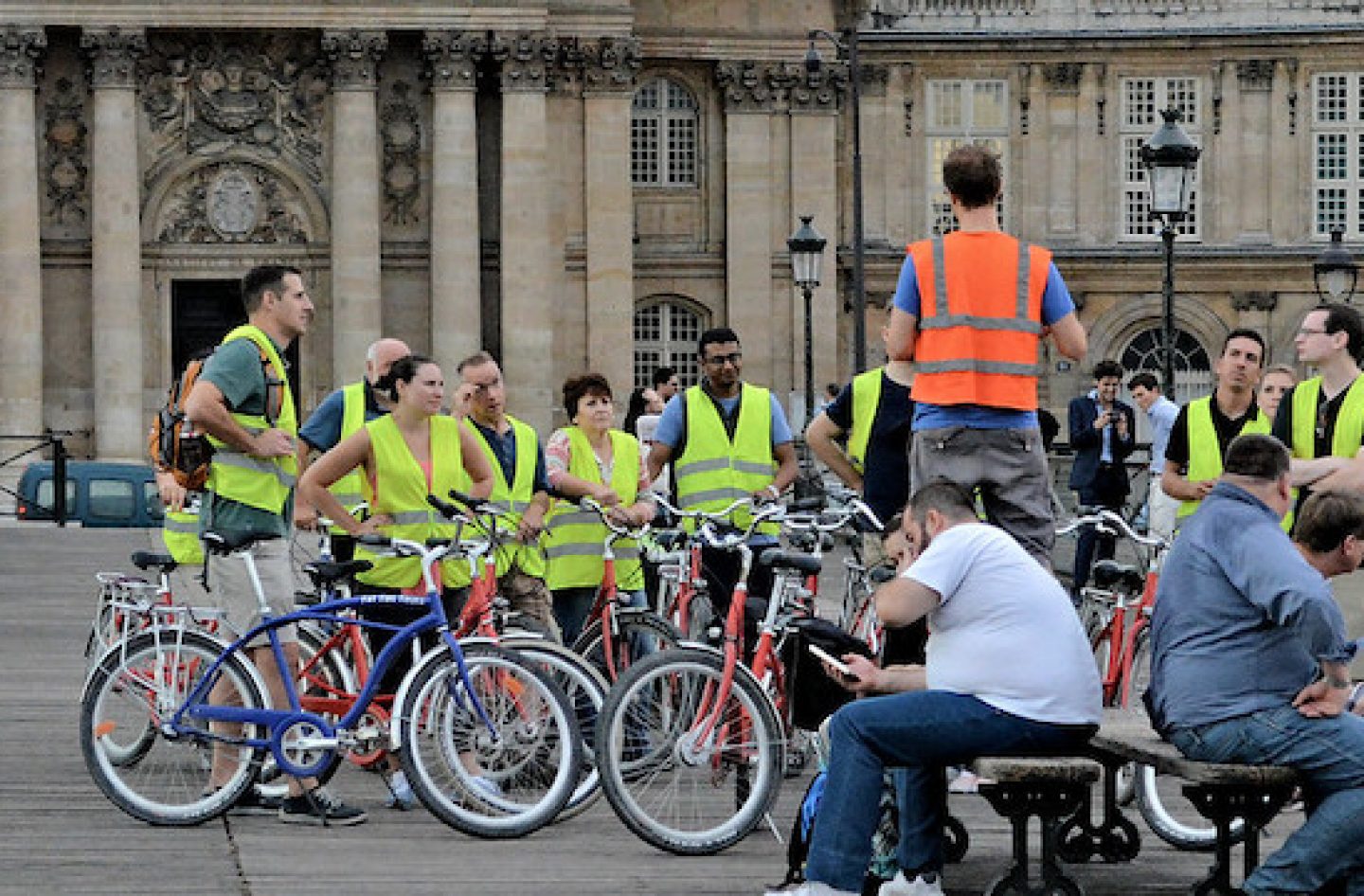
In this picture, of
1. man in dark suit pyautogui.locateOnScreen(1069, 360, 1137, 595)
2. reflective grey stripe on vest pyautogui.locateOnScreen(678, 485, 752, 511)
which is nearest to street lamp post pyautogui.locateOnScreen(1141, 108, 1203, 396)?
man in dark suit pyautogui.locateOnScreen(1069, 360, 1137, 595)

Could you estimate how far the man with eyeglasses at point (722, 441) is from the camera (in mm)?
19203

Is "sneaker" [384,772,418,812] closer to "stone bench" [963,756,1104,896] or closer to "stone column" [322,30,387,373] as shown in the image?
"stone bench" [963,756,1104,896]

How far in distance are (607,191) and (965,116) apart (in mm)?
7641

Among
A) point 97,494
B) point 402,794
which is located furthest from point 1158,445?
point 97,494

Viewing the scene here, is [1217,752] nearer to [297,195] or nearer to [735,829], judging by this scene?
[735,829]

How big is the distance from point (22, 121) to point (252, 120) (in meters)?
3.48

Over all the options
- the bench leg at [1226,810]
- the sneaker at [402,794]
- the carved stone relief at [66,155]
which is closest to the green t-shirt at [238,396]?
the sneaker at [402,794]

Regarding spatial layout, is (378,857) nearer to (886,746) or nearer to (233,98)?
(886,746)

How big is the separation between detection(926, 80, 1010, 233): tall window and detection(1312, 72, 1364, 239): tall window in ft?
17.1

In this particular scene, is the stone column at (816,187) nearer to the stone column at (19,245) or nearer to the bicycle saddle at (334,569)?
the stone column at (19,245)

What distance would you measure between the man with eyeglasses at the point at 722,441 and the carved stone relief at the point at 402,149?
3582 centimetres

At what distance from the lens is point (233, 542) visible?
1603 centimetres

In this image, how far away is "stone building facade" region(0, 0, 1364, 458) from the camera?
53688 mm

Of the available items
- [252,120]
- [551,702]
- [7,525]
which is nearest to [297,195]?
[252,120]
